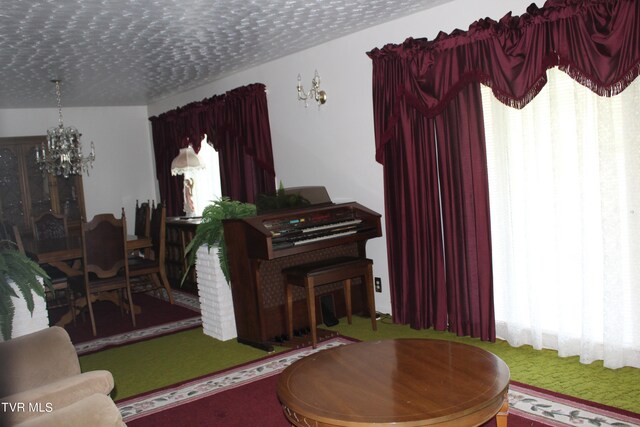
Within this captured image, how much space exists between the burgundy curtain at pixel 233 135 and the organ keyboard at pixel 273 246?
154 centimetres

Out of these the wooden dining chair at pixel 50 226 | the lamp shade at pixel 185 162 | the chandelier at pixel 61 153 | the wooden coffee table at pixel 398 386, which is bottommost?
the wooden coffee table at pixel 398 386

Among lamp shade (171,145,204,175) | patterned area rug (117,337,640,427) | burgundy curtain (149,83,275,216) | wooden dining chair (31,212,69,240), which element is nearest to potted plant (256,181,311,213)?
patterned area rug (117,337,640,427)

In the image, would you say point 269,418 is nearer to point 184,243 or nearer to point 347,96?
point 347,96

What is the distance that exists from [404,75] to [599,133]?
144 centimetres

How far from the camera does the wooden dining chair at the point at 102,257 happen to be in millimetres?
4906

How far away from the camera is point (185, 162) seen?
6.58m

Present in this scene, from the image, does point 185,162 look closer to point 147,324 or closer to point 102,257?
point 102,257

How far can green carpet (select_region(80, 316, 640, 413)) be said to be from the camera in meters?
3.03

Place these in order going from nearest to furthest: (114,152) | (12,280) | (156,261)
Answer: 1. (12,280)
2. (156,261)
3. (114,152)

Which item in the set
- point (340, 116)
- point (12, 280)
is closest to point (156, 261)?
point (12, 280)

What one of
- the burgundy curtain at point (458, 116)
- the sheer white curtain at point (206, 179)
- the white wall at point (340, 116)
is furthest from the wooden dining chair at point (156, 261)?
the burgundy curtain at point (458, 116)

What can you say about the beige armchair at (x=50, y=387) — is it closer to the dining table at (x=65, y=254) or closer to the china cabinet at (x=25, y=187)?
the dining table at (x=65, y=254)

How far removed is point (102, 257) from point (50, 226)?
4.71ft

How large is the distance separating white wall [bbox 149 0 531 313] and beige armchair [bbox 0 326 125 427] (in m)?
2.68
